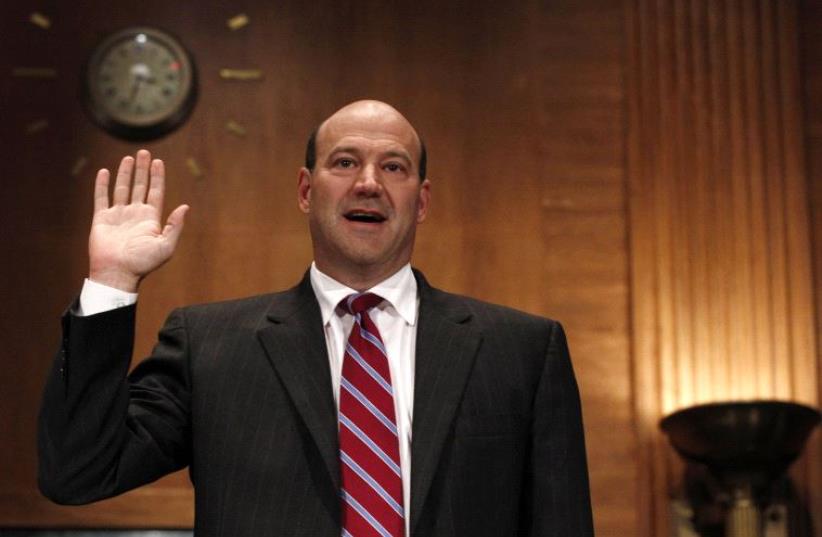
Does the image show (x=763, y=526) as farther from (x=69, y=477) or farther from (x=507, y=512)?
(x=69, y=477)

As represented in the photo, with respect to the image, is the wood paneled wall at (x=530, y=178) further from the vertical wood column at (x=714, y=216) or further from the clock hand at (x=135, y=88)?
the clock hand at (x=135, y=88)

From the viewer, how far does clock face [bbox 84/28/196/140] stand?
5.33 meters

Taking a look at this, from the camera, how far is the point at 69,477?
2.04 m

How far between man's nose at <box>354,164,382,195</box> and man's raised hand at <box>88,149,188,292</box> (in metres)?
0.34

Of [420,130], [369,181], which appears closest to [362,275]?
[369,181]

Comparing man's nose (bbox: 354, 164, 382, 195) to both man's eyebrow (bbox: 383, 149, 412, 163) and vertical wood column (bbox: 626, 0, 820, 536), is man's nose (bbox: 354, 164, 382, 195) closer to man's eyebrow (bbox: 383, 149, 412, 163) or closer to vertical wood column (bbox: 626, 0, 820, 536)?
man's eyebrow (bbox: 383, 149, 412, 163)

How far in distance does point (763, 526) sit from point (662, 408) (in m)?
0.56

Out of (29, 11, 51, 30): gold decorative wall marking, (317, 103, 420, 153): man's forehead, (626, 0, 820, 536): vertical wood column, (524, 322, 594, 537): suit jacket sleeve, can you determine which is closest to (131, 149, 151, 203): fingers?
(317, 103, 420, 153): man's forehead

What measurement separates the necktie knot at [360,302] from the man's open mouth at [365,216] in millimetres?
145

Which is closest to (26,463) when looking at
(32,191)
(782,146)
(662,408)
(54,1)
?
(32,191)

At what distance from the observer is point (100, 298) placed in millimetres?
2057

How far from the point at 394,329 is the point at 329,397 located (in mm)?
206

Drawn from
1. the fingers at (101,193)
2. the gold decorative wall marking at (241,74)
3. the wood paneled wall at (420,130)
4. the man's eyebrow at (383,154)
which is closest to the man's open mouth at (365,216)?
the man's eyebrow at (383,154)

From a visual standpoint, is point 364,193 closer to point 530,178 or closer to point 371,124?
point 371,124
